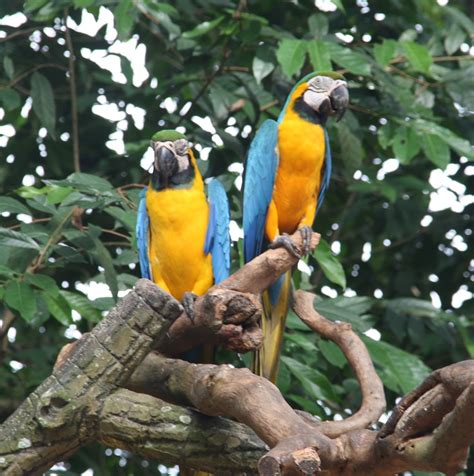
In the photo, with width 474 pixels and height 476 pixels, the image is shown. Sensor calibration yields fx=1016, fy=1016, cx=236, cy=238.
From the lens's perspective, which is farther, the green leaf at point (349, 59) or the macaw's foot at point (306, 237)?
the green leaf at point (349, 59)

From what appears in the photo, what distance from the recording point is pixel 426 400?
7.27 ft

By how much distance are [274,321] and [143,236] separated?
1.73ft

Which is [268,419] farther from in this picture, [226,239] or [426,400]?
[226,239]

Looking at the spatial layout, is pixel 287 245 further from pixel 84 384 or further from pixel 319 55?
pixel 319 55

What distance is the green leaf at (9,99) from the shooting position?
4.01 meters

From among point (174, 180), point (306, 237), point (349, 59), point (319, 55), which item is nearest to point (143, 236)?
point (174, 180)

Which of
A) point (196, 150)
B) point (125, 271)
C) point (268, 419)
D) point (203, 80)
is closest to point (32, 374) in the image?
point (125, 271)

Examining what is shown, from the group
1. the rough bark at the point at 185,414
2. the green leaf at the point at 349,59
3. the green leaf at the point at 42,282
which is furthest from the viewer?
the green leaf at the point at 349,59

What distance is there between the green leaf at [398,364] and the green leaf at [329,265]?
27 centimetres

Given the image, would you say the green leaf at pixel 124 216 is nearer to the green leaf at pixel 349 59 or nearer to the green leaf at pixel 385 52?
the green leaf at pixel 349 59

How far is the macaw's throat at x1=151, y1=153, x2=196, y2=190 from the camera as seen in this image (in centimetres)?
333

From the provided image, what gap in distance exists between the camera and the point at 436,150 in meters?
3.91

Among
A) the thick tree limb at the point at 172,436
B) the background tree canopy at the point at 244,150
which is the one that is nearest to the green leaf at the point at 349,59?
the background tree canopy at the point at 244,150

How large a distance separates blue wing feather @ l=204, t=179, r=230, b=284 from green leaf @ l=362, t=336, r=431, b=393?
64 cm
